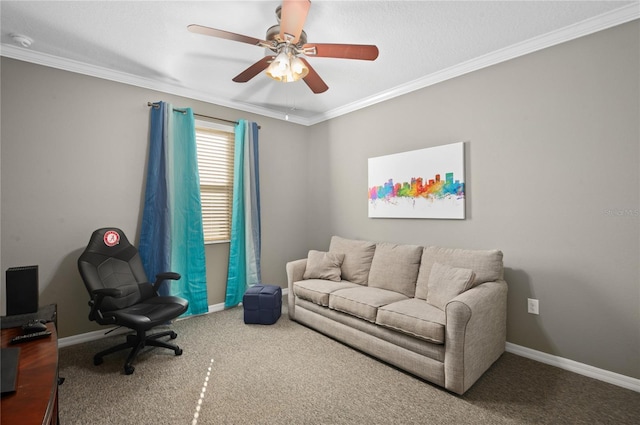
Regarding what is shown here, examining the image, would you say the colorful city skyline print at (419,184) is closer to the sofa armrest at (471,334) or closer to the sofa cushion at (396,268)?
the sofa cushion at (396,268)

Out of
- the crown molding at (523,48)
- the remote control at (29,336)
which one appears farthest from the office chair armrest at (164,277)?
the crown molding at (523,48)

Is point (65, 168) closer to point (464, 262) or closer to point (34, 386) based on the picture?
point (34, 386)

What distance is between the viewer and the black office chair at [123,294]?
253cm

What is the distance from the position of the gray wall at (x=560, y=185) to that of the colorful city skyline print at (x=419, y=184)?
105 mm

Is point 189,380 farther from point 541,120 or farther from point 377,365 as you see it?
point 541,120

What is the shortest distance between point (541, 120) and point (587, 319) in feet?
5.33

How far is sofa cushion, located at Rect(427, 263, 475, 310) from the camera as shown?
2482mm

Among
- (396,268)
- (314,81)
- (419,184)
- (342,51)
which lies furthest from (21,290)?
(419,184)

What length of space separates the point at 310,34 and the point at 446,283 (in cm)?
232

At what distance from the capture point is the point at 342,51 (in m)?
2.17

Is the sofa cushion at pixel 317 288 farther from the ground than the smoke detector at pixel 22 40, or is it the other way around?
the smoke detector at pixel 22 40

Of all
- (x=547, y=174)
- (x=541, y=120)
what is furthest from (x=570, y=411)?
(x=541, y=120)

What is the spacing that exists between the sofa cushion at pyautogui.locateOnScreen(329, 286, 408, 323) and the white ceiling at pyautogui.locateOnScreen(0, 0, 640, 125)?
87.9 inches

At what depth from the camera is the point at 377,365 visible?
2596mm
